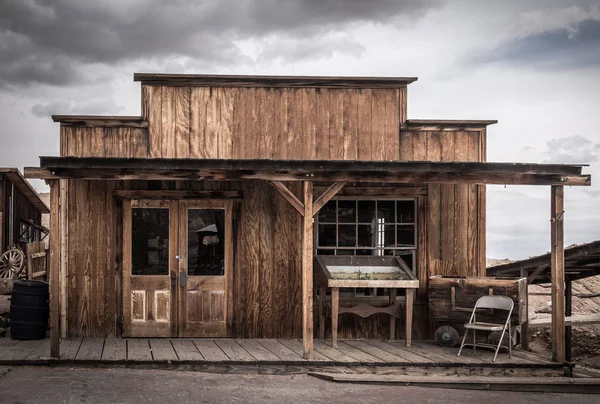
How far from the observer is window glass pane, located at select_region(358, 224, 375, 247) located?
1237 cm

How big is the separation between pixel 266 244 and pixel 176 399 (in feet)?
13.8

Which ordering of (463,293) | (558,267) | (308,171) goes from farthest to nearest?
1. (463,293)
2. (558,267)
3. (308,171)

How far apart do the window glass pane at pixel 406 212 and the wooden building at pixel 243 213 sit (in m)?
0.02

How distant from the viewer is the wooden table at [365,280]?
11.2 metres

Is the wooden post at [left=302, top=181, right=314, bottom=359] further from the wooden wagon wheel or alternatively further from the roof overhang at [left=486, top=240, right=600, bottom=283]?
the wooden wagon wheel

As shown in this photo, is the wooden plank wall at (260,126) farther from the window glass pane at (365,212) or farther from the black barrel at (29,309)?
the black barrel at (29,309)

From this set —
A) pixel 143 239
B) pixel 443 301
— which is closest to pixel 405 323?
pixel 443 301

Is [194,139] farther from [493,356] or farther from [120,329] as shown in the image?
[493,356]

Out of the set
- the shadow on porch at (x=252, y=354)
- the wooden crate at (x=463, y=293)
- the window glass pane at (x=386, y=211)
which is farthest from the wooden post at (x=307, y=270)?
the wooden crate at (x=463, y=293)

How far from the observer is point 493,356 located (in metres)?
11.1

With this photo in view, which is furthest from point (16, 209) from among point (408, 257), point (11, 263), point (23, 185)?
point (408, 257)

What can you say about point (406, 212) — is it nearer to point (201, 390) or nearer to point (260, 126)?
point (260, 126)

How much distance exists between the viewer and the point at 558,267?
10742 mm

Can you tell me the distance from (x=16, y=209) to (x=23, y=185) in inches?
33.4
